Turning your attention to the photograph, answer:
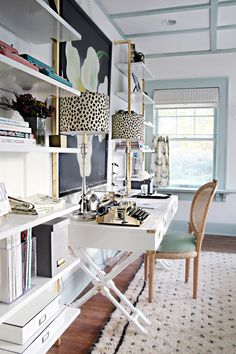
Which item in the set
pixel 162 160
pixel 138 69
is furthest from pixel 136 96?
pixel 162 160

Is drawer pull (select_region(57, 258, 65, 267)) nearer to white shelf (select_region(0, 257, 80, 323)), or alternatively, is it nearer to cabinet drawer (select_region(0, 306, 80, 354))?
white shelf (select_region(0, 257, 80, 323))

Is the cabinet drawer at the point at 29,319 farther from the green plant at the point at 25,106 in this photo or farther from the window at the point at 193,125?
the window at the point at 193,125

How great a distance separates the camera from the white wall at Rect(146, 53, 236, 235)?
461 centimetres

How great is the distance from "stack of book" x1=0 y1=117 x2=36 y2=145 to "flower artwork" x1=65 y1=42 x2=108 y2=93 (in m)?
1.12

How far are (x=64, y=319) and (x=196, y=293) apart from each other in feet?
4.40

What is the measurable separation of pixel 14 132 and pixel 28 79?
13.8 inches

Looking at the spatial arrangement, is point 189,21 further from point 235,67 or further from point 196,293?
point 196,293

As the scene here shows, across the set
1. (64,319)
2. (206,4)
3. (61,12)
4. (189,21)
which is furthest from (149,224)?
(189,21)

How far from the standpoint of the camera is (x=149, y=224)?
205cm

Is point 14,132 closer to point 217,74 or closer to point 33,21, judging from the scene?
point 33,21

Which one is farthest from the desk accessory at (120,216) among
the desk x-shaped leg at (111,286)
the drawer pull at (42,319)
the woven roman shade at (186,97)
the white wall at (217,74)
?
the woven roman shade at (186,97)

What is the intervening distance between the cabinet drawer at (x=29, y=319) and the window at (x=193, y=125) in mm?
3511

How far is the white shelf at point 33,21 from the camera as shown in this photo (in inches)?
59.0

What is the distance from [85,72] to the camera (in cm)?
268
